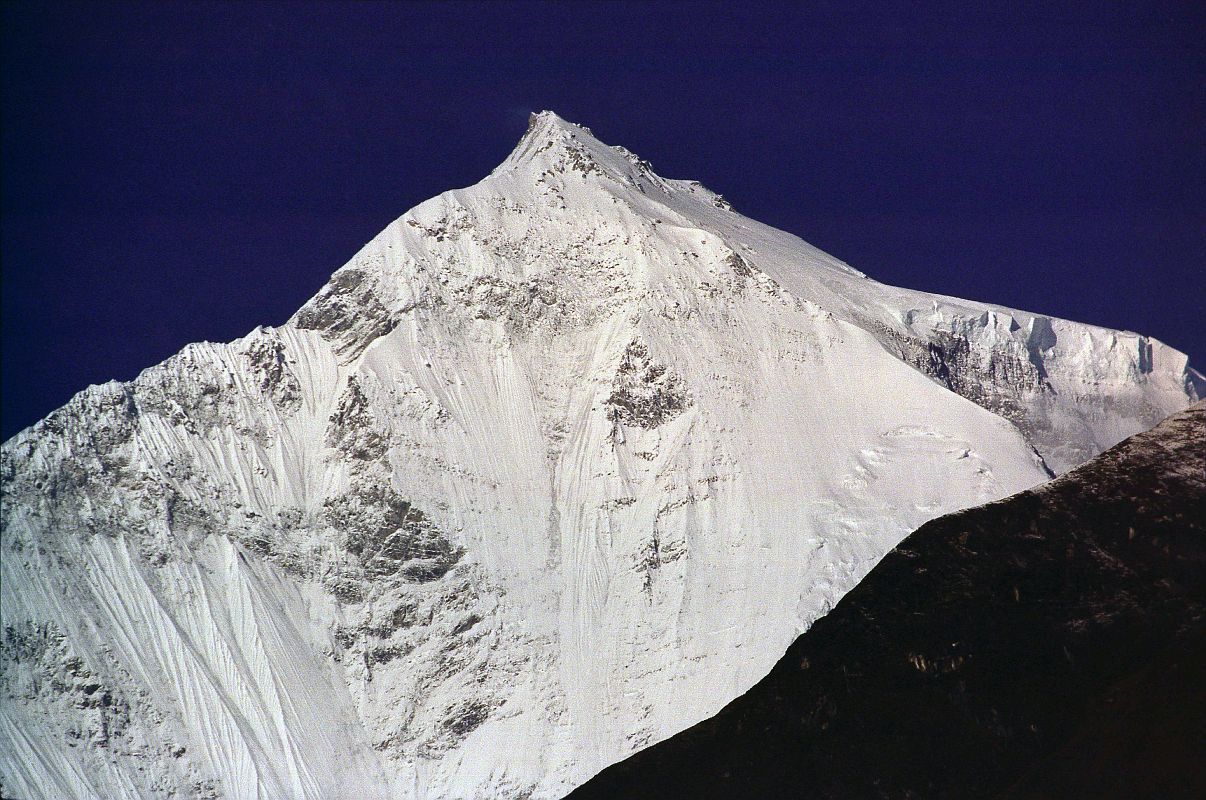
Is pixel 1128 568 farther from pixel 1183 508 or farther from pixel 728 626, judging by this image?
pixel 728 626

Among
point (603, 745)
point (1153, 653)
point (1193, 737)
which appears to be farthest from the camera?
point (603, 745)

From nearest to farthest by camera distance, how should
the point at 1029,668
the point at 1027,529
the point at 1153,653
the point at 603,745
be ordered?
1. the point at 1153,653
2. the point at 1029,668
3. the point at 1027,529
4. the point at 603,745

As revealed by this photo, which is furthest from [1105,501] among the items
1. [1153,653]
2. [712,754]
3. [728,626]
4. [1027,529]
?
[728,626]

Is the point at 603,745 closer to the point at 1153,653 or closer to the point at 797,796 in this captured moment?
the point at 797,796

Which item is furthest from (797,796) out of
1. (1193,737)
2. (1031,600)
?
(1193,737)

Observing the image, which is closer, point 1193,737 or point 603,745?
point 1193,737

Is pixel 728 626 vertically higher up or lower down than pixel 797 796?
higher up
